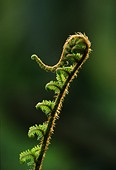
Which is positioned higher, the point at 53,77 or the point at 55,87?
the point at 53,77

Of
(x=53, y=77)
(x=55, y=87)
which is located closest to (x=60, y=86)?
(x=55, y=87)

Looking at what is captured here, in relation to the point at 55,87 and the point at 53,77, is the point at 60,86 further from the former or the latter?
the point at 53,77

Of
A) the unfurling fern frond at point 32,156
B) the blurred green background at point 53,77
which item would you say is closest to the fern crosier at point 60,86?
the unfurling fern frond at point 32,156

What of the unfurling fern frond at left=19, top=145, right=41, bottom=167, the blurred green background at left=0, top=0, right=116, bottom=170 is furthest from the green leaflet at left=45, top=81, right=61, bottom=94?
the blurred green background at left=0, top=0, right=116, bottom=170

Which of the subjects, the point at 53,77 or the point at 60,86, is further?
the point at 53,77

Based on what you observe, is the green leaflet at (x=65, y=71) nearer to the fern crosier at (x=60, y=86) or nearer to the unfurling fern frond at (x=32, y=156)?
the fern crosier at (x=60, y=86)
